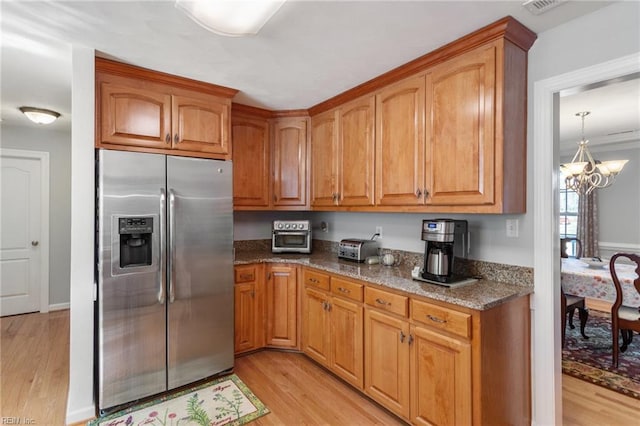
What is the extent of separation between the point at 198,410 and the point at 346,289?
132 centimetres

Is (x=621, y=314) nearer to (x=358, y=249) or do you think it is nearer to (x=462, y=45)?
(x=358, y=249)

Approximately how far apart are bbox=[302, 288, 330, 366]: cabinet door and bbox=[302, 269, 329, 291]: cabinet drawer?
58mm

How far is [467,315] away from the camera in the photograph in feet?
5.57

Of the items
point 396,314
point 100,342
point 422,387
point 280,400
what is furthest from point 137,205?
point 422,387

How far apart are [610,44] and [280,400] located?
296cm

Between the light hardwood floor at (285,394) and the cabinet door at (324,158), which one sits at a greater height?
the cabinet door at (324,158)

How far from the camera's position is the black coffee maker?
2.04 metres

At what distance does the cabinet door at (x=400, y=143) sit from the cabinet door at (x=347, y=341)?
875mm

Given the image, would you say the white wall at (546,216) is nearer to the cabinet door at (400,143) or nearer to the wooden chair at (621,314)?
the cabinet door at (400,143)

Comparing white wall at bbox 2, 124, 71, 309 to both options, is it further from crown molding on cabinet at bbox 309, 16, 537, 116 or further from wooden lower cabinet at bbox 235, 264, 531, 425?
crown molding on cabinet at bbox 309, 16, 537, 116

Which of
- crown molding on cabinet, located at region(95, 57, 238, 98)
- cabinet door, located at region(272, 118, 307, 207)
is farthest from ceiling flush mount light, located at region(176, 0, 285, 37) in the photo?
cabinet door, located at region(272, 118, 307, 207)

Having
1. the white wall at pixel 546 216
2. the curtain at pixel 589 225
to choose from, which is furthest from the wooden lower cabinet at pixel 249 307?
the curtain at pixel 589 225

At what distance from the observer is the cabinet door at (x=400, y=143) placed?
225 cm

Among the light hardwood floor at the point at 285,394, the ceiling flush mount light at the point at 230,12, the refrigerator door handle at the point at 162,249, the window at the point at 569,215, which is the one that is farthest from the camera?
the window at the point at 569,215
